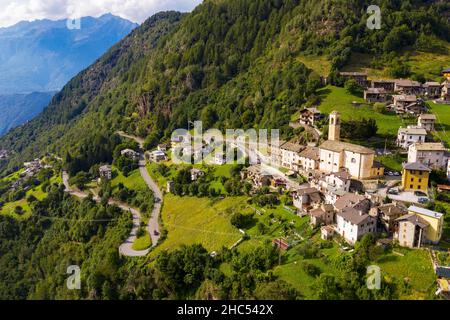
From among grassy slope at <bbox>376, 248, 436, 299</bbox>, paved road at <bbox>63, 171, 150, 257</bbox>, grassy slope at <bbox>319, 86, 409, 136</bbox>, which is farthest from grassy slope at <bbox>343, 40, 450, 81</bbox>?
grassy slope at <bbox>376, 248, 436, 299</bbox>

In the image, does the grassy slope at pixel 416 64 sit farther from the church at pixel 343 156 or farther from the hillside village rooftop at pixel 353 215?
the hillside village rooftop at pixel 353 215

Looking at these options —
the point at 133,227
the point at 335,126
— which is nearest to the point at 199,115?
the point at 133,227

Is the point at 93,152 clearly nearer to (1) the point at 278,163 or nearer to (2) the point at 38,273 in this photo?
(2) the point at 38,273

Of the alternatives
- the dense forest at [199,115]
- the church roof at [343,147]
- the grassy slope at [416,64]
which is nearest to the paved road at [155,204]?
the dense forest at [199,115]

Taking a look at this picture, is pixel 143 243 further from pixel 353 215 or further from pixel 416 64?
pixel 416 64

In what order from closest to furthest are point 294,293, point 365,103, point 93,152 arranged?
point 294,293, point 365,103, point 93,152
